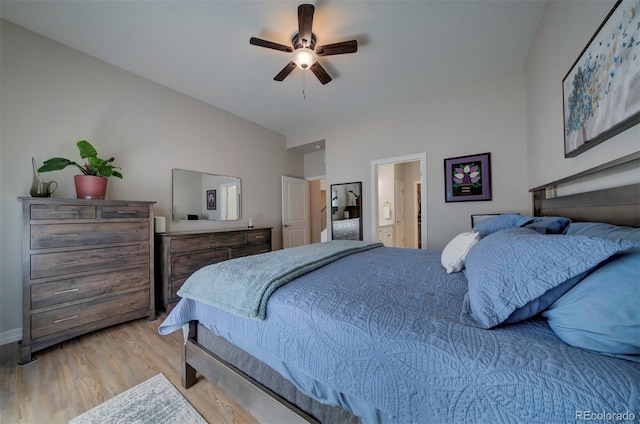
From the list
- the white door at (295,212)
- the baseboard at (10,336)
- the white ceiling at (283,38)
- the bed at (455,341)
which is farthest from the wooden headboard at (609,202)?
the baseboard at (10,336)

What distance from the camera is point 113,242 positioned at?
2199 millimetres

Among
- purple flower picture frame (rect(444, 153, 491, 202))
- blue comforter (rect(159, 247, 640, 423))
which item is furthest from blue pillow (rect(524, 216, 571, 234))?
purple flower picture frame (rect(444, 153, 491, 202))

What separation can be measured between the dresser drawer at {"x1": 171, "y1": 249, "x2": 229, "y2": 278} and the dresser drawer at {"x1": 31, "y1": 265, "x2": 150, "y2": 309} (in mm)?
274

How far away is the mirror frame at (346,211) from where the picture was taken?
13.0ft

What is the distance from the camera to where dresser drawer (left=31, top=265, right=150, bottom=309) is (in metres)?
1.82

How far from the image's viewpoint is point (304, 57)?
2.14 m

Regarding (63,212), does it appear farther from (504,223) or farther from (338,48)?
(504,223)

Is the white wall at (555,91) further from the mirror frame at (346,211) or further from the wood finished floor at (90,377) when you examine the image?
the wood finished floor at (90,377)

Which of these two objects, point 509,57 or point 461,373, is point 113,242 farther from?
point 509,57

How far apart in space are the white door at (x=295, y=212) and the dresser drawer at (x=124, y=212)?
2637 mm

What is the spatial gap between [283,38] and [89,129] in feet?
7.61

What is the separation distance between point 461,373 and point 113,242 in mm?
2887

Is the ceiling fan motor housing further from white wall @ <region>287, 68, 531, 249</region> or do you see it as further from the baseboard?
the baseboard

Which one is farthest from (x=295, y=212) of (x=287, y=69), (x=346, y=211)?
(x=287, y=69)
